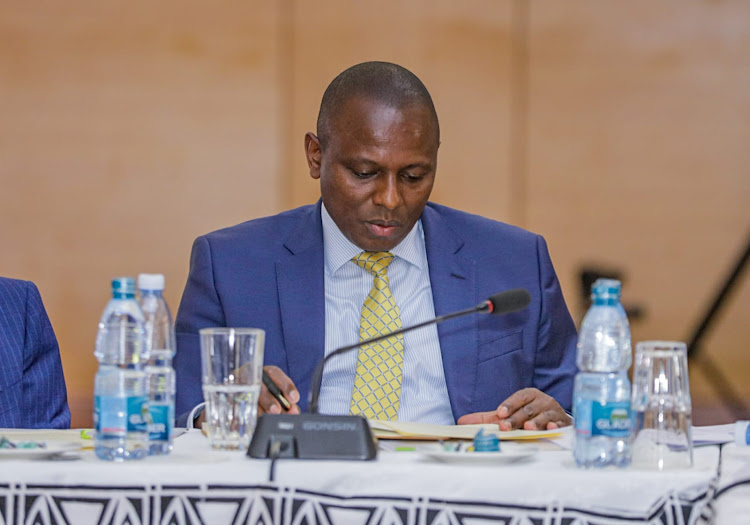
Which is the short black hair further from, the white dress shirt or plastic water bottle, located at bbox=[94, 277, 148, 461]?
plastic water bottle, located at bbox=[94, 277, 148, 461]

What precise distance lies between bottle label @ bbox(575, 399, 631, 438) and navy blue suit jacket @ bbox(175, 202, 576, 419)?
2.75 feet

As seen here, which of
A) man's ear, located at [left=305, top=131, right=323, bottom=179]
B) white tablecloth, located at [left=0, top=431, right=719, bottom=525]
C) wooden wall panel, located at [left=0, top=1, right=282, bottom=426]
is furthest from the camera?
wooden wall panel, located at [left=0, top=1, right=282, bottom=426]

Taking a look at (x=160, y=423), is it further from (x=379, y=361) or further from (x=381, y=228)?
(x=381, y=228)

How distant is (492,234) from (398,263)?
10.8 inches

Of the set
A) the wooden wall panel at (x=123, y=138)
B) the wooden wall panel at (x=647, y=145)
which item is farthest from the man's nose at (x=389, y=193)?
the wooden wall panel at (x=647, y=145)

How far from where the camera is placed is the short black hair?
2.27 m

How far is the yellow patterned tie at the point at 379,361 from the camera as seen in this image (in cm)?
217

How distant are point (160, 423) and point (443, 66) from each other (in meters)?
4.34

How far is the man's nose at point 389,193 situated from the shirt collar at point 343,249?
0.17 meters

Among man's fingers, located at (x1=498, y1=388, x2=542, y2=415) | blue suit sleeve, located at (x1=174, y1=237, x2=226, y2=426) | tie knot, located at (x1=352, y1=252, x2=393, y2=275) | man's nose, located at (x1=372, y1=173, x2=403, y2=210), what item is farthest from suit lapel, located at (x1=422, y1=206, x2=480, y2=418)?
blue suit sleeve, located at (x1=174, y1=237, x2=226, y2=426)

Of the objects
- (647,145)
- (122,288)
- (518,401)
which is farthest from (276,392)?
(647,145)

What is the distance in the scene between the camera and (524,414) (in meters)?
1.89

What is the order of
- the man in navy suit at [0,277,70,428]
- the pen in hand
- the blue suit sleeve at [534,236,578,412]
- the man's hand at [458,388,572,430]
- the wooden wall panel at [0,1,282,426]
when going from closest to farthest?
the pen in hand → the man's hand at [458,388,572,430] → the man in navy suit at [0,277,70,428] → the blue suit sleeve at [534,236,578,412] → the wooden wall panel at [0,1,282,426]

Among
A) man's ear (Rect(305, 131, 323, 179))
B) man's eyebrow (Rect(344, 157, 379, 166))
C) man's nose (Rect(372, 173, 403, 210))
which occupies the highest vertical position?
man's ear (Rect(305, 131, 323, 179))
